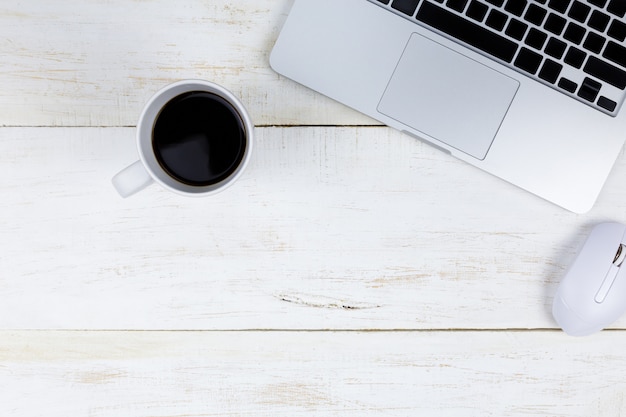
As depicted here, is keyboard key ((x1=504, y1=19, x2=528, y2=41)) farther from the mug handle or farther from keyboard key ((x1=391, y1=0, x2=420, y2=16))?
the mug handle

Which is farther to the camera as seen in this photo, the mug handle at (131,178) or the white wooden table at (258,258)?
the white wooden table at (258,258)

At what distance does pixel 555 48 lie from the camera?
0.52 metres

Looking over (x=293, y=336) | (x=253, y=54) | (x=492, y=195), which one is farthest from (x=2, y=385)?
(x=492, y=195)

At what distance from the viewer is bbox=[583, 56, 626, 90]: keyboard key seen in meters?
0.52

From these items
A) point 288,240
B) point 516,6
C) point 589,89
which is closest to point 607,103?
point 589,89

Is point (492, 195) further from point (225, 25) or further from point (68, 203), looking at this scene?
point (68, 203)

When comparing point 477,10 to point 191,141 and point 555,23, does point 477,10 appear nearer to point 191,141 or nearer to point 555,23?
point 555,23

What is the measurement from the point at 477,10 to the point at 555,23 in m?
0.07

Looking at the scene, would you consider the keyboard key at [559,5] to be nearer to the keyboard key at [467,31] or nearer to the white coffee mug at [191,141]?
the keyboard key at [467,31]

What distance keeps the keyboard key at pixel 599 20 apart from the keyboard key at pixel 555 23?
25 mm

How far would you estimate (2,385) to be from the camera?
0.59 m

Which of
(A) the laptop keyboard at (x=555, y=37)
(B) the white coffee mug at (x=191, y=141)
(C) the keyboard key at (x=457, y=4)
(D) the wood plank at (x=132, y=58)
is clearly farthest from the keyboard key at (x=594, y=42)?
(B) the white coffee mug at (x=191, y=141)

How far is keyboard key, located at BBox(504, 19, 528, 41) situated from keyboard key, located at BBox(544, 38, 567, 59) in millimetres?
26

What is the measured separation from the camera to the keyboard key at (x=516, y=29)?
0.52 m
